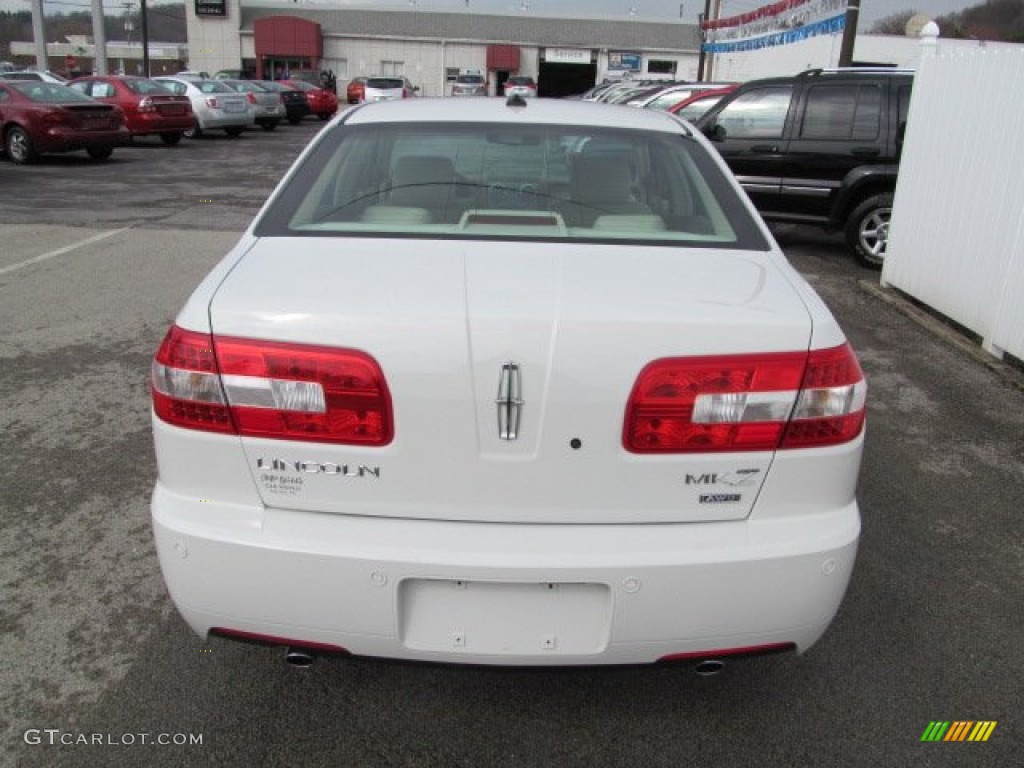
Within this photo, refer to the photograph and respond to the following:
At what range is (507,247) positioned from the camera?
239 cm

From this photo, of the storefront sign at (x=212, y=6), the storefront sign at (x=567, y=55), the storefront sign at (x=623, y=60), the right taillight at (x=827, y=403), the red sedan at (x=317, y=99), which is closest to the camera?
the right taillight at (x=827, y=403)

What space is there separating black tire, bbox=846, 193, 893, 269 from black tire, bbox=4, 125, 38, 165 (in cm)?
1377

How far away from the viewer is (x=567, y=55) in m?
58.8

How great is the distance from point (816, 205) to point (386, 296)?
778 cm

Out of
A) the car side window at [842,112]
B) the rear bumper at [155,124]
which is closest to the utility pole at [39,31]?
the rear bumper at [155,124]

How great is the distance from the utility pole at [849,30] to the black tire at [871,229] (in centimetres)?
610

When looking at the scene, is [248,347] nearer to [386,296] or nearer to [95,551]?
[386,296]

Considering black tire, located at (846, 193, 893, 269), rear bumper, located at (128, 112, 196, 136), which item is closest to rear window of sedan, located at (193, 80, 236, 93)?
rear bumper, located at (128, 112, 196, 136)

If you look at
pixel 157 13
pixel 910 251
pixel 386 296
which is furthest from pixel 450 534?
pixel 157 13

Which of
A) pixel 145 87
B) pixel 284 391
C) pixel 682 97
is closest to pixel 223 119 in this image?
pixel 145 87

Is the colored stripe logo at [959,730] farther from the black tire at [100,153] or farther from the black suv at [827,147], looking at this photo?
the black tire at [100,153]

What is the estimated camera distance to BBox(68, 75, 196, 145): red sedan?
19.5 m

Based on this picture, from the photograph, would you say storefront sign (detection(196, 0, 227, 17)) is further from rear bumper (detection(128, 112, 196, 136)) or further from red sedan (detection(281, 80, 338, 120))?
rear bumper (detection(128, 112, 196, 136))

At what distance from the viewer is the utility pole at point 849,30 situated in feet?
44.8
